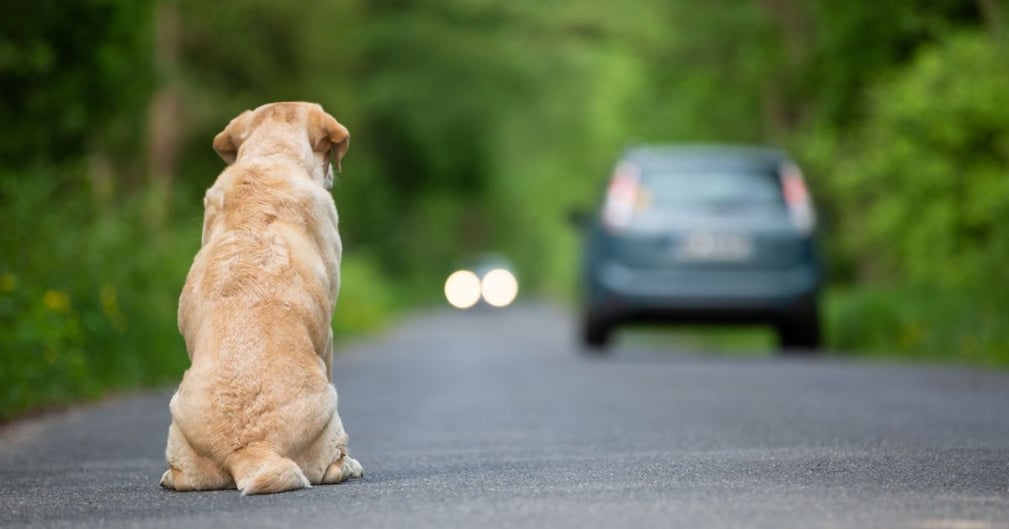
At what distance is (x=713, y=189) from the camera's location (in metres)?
16.7

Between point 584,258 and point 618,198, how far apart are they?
1.42m

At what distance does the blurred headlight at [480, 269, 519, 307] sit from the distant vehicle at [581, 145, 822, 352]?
146 ft

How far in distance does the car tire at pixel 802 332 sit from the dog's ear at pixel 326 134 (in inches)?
395

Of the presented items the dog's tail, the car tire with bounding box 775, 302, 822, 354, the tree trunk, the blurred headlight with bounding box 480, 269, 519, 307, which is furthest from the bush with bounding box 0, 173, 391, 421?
the blurred headlight with bounding box 480, 269, 519, 307

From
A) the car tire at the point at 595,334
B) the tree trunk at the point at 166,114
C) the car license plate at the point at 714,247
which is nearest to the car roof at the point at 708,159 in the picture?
the car license plate at the point at 714,247

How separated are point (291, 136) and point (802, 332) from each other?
1075 centimetres

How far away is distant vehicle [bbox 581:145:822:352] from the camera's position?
16.5m

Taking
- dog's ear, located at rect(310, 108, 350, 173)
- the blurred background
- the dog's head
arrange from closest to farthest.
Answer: the dog's head < dog's ear, located at rect(310, 108, 350, 173) < the blurred background

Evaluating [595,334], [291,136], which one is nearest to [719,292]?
[595,334]

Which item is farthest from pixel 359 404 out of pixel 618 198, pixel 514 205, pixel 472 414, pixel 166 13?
pixel 514 205

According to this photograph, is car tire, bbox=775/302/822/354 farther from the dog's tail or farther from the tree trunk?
the tree trunk

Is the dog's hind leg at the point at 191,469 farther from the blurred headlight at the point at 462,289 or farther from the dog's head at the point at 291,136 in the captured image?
the blurred headlight at the point at 462,289

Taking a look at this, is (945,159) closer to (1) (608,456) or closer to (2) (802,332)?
(2) (802,332)

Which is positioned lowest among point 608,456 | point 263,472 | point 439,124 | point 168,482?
point 608,456
